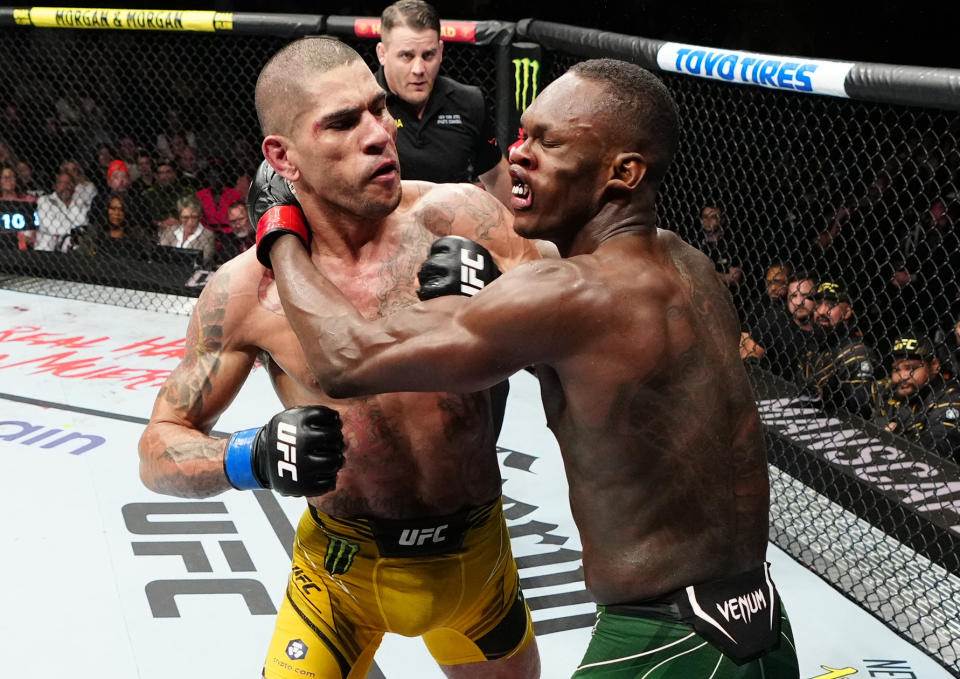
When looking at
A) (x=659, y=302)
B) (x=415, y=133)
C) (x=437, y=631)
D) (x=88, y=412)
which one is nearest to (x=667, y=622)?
(x=659, y=302)

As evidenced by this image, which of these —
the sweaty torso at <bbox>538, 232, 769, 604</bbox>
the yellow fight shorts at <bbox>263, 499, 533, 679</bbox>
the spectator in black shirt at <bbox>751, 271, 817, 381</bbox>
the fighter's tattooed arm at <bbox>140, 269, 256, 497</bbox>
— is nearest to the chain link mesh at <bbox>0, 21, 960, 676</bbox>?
the spectator in black shirt at <bbox>751, 271, 817, 381</bbox>

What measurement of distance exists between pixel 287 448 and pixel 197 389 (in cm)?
35

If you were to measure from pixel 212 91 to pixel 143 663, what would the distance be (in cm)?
582

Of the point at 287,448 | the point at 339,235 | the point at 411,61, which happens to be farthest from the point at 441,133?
the point at 287,448

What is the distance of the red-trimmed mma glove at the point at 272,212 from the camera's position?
177 cm

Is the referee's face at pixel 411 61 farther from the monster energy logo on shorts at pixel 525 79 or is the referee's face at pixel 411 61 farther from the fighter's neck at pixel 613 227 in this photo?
the fighter's neck at pixel 613 227

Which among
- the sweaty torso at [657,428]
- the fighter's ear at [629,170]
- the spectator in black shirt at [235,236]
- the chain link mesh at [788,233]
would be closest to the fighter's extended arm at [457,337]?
the sweaty torso at [657,428]

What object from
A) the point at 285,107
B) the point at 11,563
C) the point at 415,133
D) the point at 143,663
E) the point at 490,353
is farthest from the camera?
the point at 415,133

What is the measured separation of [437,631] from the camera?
2.00 m

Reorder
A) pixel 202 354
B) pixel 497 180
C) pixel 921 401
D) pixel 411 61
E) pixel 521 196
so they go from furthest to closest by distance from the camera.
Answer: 1. pixel 497 180
2. pixel 411 61
3. pixel 921 401
4. pixel 202 354
5. pixel 521 196

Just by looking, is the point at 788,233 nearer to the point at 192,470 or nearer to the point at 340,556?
the point at 340,556

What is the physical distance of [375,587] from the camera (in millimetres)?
1865

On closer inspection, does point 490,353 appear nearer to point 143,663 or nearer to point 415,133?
point 143,663

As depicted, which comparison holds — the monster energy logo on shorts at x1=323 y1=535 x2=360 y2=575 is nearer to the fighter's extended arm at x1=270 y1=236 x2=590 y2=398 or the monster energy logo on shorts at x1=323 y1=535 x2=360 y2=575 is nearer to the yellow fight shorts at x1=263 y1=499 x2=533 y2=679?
the yellow fight shorts at x1=263 y1=499 x2=533 y2=679
